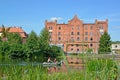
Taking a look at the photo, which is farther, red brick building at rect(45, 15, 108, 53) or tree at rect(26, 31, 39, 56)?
red brick building at rect(45, 15, 108, 53)

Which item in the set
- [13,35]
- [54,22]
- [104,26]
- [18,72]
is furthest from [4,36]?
[18,72]

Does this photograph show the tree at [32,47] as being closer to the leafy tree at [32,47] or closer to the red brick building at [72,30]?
the leafy tree at [32,47]

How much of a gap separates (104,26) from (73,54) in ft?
282

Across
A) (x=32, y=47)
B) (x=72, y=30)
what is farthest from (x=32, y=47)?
(x=72, y=30)

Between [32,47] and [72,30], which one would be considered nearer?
[32,47]

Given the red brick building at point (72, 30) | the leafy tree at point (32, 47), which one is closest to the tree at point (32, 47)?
the leafy tree at point (32, 47)

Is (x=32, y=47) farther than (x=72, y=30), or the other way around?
(x=72, y=30)

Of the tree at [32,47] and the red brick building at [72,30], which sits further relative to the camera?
the red brick building at [72,30]

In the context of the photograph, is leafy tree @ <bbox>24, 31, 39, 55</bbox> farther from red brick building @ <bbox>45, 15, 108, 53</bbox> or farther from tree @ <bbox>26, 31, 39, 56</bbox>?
red brick building @ <bbox>45, 15, 108, 53</bbox>

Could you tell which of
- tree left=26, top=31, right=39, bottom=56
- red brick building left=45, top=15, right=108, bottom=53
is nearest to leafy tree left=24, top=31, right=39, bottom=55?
tree left=26, top=31, right=39, bottom=56

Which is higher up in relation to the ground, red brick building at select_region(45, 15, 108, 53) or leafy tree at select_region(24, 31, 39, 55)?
red brick building at select_region(45, 15, 108, 53)

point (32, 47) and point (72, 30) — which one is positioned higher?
point (72, 30)

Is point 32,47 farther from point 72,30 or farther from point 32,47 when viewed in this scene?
point 72,30

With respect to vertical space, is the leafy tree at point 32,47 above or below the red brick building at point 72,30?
below
